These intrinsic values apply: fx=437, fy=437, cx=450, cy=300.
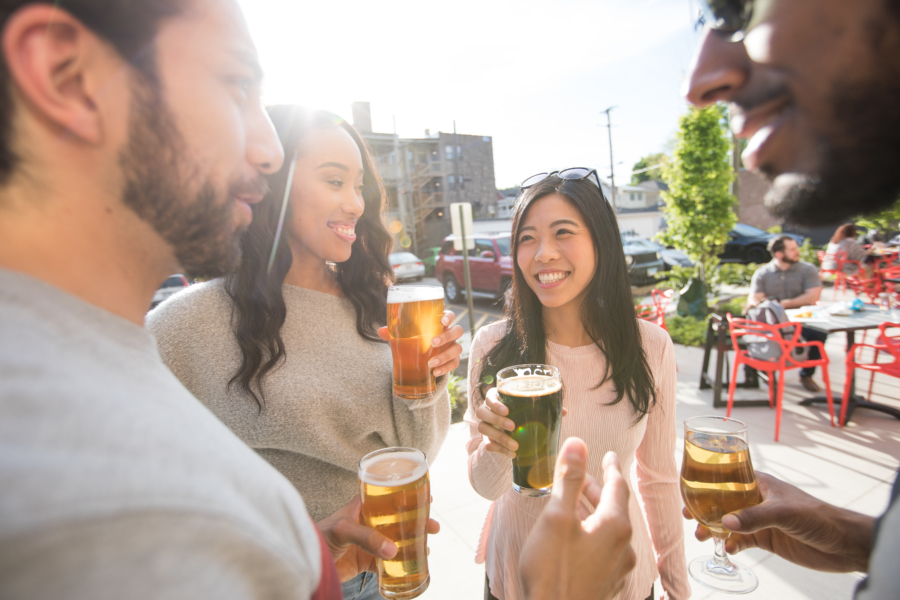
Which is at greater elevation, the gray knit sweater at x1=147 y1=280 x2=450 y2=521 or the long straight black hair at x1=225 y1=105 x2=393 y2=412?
the long straight black hair at x1=225 y1=105 x2=393 y2=412

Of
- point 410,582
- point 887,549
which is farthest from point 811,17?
point 410,582

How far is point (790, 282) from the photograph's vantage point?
594 centimetres

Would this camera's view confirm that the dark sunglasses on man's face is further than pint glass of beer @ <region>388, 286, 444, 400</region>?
No

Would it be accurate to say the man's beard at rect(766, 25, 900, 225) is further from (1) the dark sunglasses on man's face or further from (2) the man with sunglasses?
(1) the dark sunglasses on man's face

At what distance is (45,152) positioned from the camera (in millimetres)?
630

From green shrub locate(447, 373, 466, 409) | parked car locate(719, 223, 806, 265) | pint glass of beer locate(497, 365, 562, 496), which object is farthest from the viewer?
parked car locate(719, 223, 806, 265)

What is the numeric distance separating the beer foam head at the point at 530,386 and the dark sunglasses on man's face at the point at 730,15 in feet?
3.27

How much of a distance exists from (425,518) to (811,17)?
1.46 meters

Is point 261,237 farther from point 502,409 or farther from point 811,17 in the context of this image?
point 811,17

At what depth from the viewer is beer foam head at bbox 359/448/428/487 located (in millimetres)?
1186

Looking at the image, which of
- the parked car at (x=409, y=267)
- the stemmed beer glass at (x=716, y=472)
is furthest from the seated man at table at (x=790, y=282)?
the parked car at (x=409, y=267)

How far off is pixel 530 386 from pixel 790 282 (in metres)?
6.37

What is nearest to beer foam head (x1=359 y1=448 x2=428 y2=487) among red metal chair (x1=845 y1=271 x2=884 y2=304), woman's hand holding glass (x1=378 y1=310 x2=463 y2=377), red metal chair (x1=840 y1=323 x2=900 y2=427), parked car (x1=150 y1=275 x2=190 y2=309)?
woman's hand holding glass (x1=378 y1=310 x2=463 y2=377)

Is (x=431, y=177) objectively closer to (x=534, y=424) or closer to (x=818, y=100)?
(x=534, y=424)
